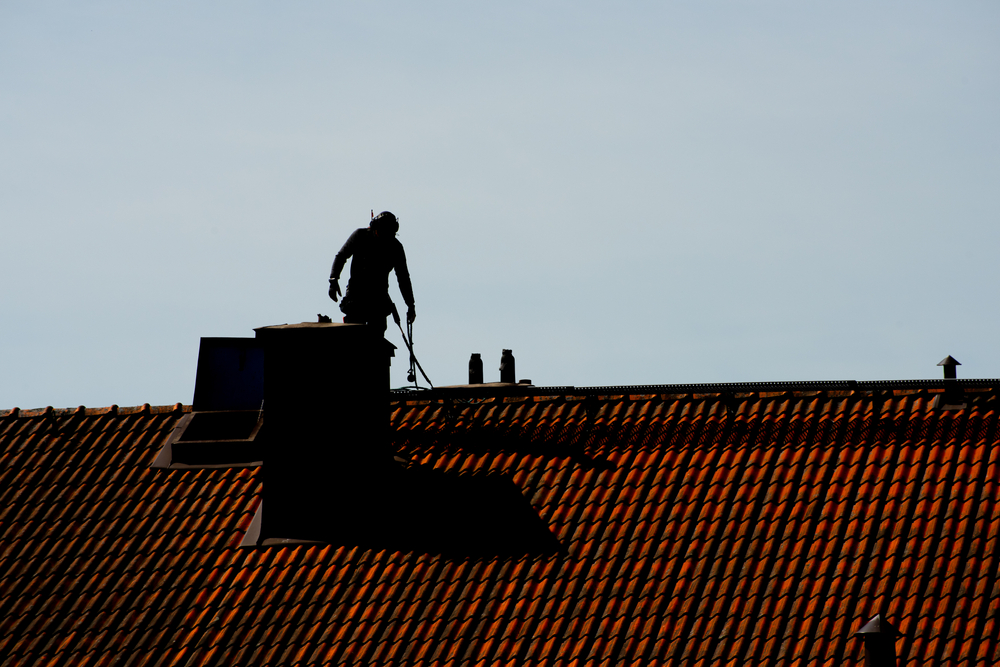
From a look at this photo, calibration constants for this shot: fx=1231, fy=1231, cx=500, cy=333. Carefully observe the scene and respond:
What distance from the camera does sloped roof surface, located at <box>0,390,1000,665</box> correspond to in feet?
39.4

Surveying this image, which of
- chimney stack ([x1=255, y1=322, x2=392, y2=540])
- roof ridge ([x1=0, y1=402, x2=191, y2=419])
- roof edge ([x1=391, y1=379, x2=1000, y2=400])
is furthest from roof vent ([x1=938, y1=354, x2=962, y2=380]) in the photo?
roof ridge ([x1=0, y1=402, x2=191, y2=419])

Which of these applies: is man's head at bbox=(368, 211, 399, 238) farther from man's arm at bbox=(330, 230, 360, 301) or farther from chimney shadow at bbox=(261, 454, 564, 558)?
chimney shadow at bbox=(261, 454, 564, 558)

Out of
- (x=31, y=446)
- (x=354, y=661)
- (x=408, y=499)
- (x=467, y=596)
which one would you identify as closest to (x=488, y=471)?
(x=408, y=499)

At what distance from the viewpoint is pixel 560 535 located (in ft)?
44.6

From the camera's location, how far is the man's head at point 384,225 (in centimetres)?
1725

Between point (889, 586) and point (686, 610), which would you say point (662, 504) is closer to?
point (686, 610)

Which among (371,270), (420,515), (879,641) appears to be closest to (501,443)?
(420,515)

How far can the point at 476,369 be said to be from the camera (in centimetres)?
2203

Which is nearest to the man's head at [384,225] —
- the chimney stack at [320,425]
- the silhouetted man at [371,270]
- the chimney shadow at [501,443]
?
the silhouetted man at [371,270]

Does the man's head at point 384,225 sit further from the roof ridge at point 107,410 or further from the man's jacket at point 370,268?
the roof ridge at point 107,410

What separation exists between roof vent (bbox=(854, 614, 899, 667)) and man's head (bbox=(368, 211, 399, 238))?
29.5 ft

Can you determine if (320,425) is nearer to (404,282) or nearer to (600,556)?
(404,282)

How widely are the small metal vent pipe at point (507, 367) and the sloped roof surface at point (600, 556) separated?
5321mm

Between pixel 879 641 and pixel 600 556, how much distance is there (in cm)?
335
